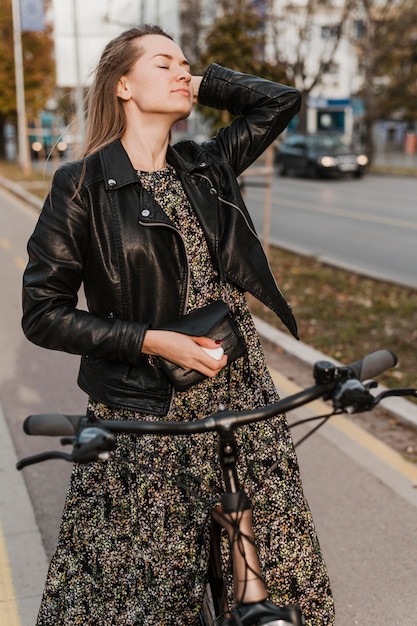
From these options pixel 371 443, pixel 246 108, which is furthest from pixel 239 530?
pixel 371 443

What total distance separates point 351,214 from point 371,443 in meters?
12.9

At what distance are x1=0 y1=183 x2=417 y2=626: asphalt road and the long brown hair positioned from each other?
192cm

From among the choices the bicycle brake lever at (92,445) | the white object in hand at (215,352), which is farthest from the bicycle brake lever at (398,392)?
the bicycle brake lever at (92,445)

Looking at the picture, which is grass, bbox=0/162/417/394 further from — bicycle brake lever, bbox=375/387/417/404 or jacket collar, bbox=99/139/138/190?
bicycle brake lever, bbox=375/387/417/404

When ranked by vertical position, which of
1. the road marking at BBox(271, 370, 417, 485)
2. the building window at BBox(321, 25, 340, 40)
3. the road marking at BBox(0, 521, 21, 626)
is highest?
the building window at BBox(321, 25, 340, 40)

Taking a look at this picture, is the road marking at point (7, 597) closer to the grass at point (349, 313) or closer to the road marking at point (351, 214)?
the grass at point (349, 313)

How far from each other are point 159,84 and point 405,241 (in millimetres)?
11498

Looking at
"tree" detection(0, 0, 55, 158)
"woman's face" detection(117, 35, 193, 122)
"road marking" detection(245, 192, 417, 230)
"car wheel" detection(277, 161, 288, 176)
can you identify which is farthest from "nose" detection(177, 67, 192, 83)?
"tree" detection(0, 0, 55, 158)

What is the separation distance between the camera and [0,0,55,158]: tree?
136 feet

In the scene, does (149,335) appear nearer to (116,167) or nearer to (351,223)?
(116,167)

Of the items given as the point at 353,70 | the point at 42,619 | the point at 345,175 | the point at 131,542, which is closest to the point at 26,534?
the point at 42,619

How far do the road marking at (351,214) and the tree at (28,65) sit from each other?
24.1 meters

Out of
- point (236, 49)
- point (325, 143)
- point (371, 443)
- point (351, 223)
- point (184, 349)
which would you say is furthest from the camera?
point (325, 143)

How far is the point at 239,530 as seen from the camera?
1816 mm
